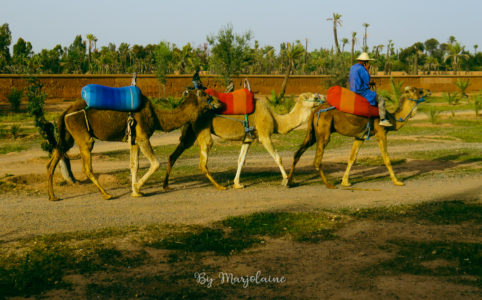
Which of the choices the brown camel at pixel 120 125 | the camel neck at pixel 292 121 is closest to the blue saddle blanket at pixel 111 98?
the brown camel at pixel 120 125

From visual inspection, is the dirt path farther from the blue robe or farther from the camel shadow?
the blue robe

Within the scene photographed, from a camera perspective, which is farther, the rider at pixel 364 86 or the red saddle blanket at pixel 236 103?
the red saddle blanket at pixel 236 103

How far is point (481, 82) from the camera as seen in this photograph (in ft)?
180

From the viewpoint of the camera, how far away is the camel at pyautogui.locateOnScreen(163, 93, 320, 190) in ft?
38.9

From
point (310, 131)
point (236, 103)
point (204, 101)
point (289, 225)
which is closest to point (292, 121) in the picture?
point (310, 131)

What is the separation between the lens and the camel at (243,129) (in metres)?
11.9

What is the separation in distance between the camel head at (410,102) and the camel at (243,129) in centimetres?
193

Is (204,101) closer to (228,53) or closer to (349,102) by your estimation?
(349,102)

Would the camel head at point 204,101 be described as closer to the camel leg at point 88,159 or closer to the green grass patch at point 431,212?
the camel leg at point 88,159

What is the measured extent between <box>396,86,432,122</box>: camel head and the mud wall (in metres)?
24.5

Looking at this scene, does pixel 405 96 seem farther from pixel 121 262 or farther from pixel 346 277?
pixel 121 262

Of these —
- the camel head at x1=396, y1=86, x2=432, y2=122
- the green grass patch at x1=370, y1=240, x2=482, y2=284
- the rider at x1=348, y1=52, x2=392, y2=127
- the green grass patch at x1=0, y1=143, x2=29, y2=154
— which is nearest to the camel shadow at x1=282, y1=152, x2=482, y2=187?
the camel head at x1=396, y1=86, x2=432, y2=122

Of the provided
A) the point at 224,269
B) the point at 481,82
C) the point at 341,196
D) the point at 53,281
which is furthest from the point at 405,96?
Answer: the point at 481,82

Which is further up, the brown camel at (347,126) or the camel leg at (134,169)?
the brown camel at (347,126)
